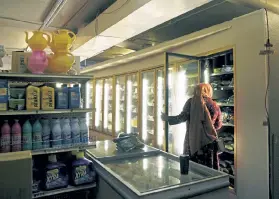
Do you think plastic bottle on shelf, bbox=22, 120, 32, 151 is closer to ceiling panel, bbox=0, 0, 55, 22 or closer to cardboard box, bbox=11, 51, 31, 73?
cardboard box, bbox=11, 51, 31, 73

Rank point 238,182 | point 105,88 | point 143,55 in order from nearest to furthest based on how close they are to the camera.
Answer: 1. point 238,182
2. point 143,55
3. point 105,88

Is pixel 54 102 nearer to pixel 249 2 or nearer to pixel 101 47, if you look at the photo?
pixel 249 2

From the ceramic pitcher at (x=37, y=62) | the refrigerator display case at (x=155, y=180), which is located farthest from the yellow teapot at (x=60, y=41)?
the refrigerator display case at (x=155, y=180)

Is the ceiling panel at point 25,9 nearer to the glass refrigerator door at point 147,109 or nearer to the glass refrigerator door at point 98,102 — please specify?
the glass refrigerator door at point 147,109

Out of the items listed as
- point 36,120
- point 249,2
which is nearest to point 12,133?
point 36,120

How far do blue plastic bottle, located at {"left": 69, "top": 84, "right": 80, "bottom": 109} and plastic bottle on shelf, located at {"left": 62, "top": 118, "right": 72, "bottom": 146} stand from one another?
151mm

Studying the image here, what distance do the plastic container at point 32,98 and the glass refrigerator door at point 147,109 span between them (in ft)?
12.3

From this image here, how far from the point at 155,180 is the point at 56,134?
913mm

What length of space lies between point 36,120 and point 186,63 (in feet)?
9.42

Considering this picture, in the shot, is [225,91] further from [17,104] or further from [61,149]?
[17,104]

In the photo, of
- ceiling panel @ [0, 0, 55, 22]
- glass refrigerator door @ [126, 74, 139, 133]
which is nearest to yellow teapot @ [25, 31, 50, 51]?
ceiling panel @ [0, 0, 55, 22]

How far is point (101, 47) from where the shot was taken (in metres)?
4.53

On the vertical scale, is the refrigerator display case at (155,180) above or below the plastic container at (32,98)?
below

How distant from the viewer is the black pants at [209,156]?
312 centimetres
